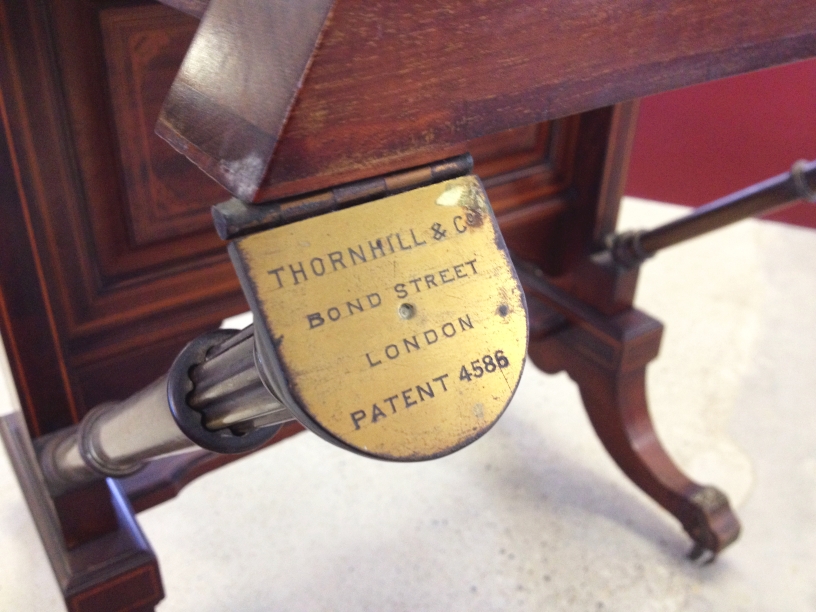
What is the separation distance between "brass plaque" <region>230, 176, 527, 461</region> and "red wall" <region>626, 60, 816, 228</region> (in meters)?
0.87

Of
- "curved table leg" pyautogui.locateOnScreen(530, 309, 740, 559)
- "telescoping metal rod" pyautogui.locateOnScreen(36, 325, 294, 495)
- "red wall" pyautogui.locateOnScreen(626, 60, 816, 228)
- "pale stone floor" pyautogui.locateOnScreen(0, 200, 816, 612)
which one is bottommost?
"pale stone floor" pyautogui.locateOnScreen(0, 200, 816, 612)

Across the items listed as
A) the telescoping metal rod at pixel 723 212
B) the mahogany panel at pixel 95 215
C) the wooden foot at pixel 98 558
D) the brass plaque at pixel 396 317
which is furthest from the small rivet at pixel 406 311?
the telescoping metal rod at pixel 723 212

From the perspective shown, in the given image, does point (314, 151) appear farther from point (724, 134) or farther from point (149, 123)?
point (724, 134)

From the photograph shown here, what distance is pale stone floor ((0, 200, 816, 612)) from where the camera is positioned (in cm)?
118

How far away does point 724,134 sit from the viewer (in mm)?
1314

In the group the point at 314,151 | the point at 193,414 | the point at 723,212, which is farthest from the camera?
the point at 723,212

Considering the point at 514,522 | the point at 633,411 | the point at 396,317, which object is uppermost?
the point at 396,317

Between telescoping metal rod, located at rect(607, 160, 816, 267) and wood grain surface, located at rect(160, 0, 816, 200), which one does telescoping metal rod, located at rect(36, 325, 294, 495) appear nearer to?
wood grain surface, located at rect(160, 0, 816, 200)

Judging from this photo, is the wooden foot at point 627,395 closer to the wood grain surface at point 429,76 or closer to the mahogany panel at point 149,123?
the mahogany panel at point 149,123

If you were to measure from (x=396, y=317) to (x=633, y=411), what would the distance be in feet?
3.10

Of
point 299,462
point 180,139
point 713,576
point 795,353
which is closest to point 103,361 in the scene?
point 180,139

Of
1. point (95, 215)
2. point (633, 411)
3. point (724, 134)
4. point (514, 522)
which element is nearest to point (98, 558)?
point (95, 215)

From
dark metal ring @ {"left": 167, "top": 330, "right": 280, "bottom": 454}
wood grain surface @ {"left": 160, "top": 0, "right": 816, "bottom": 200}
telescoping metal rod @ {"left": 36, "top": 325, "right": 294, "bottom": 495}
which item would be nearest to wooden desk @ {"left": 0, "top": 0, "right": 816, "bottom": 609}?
wood grain surface @ {"left": 160, "top": 0, "right": 816, "bottom": 200}

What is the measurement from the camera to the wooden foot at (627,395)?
3.85ft
